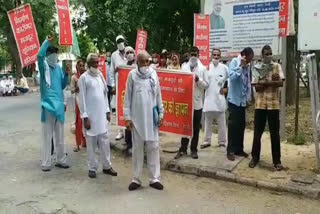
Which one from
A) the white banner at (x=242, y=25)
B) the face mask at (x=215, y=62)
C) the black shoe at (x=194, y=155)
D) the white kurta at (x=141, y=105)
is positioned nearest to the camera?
the white kurta at (x=141, y=105)

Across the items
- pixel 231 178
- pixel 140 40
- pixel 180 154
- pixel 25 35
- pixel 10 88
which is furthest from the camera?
pixel 10 88

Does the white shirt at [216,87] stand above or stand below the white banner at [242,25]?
below

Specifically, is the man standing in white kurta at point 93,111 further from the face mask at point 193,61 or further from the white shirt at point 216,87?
the white shirt at point 216,87

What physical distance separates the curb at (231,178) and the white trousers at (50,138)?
168cm

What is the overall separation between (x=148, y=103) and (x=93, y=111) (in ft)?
3.78

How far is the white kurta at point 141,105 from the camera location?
627 centimetres

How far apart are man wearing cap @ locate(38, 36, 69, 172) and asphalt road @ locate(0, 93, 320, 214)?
0.36 m

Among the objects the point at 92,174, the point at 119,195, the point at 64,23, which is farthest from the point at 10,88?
the point at 119,195

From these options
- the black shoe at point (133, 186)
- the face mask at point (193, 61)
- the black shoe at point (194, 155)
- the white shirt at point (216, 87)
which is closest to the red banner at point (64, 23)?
the face mask at point (193, 61)

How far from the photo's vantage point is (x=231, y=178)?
6828 millimetres

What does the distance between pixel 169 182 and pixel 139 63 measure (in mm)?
1807

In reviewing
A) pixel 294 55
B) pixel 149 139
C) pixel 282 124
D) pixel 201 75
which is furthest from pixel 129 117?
pixel 294 55

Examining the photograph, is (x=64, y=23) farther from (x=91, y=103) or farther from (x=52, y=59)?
(x=91, y=103)

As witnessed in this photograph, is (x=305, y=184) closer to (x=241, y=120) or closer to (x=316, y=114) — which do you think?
(x=316, y=114)
